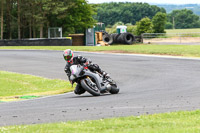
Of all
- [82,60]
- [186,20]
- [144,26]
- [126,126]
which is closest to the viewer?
[126,126]

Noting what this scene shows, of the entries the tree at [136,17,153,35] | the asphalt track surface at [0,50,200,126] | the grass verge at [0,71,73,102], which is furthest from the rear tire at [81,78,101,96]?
the tree at [136,17,153,35]

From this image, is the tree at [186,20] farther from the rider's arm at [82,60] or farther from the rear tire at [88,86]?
the rear tire at [88,86]

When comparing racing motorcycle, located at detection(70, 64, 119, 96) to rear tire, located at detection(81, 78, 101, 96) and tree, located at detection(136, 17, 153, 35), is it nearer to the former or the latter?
rear tire, located at detection(81, 78, 101, 96)

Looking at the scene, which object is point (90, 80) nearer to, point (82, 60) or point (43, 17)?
point (82, 60)

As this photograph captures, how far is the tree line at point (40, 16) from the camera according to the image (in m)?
59.3

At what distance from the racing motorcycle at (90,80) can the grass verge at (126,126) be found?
455 centimetres

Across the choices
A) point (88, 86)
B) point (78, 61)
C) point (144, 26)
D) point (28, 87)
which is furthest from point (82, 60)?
point (144, 26)

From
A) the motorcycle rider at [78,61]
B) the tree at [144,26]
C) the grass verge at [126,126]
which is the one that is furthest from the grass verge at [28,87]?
the tree at [144,26]

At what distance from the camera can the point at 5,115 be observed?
8.94m

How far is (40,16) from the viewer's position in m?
59.9

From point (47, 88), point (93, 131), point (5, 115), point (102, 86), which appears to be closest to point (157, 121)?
point (93, 131)

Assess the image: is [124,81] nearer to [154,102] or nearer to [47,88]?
[47,88]

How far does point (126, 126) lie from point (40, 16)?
54.1m

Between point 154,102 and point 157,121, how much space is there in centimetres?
309
